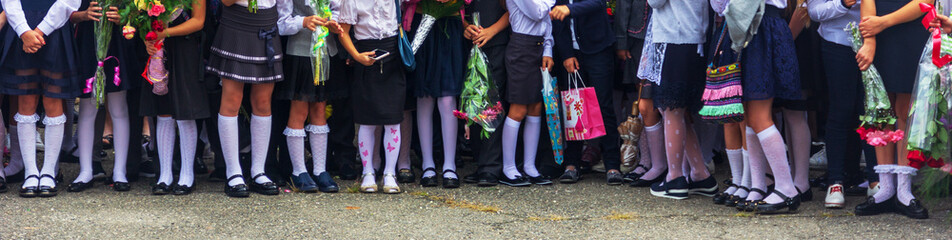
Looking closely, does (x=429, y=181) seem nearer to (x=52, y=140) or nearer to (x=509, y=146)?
(x=509, y=146)

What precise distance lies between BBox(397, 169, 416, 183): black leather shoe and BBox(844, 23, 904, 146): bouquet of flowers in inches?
108

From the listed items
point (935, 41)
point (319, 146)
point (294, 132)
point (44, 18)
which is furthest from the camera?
point (319, 146)

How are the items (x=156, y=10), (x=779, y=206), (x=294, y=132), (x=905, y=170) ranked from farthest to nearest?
(x=294, y=132)
(x=156, y=10)
(x=779, y=206)
(x=905, y=170)

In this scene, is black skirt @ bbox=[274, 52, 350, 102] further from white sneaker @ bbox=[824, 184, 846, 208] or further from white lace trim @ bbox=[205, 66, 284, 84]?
white sneaker @ bbox=[824, 184, 846, 208]

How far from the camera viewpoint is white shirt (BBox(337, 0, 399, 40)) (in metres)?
6.18

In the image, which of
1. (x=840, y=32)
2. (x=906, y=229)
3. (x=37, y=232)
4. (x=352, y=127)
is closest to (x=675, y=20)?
(x=840, y=32)

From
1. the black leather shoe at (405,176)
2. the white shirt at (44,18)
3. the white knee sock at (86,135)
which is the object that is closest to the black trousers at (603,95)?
the black leather shoe at (405,176)

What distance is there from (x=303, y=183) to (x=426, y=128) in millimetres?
863

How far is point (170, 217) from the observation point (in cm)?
561

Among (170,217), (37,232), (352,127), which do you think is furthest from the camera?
(352,127)

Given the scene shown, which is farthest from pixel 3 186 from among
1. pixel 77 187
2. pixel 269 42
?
pixel 269 42

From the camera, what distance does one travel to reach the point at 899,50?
219 inches

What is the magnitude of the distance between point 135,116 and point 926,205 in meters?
4.59

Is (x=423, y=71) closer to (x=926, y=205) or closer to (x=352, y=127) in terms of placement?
(x=352, y=127)
